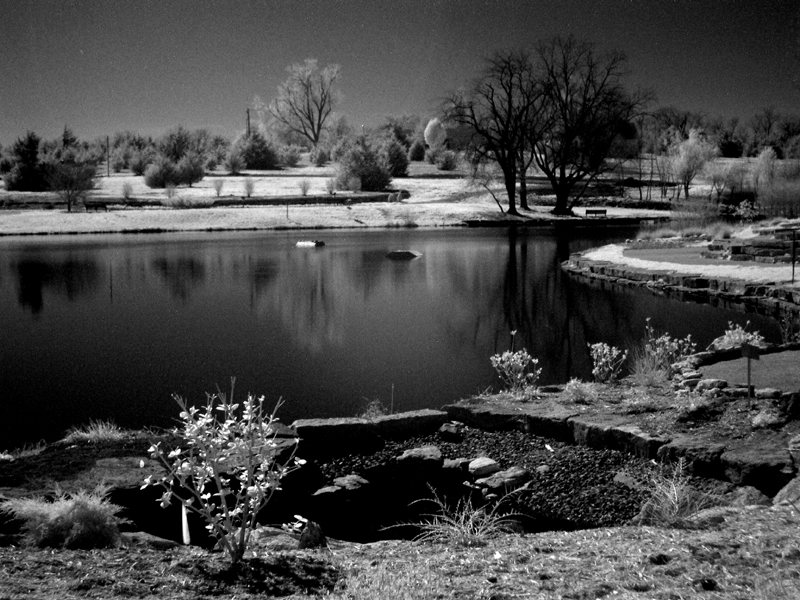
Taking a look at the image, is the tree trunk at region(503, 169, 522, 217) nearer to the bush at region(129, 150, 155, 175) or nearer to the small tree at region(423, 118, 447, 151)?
the small tree at region(423, 118, 447, 151)

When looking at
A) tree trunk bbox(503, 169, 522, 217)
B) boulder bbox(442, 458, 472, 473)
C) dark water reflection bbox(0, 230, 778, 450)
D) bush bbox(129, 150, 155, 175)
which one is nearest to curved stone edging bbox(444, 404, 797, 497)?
boulder bbox(442, 458, 472, 473)

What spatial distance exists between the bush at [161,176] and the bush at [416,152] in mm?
29767

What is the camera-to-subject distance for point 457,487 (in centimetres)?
622

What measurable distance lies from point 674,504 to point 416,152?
263 feet

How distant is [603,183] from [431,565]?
6469 cm

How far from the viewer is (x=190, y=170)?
5947 cm

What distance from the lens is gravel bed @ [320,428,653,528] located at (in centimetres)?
541

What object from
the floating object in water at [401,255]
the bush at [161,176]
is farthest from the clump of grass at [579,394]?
the bush at [161,176]

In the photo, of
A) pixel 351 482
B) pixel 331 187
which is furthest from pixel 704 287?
pixel 331 187

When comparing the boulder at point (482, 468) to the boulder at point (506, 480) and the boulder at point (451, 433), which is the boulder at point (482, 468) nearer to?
the boulder at point (506, 480)

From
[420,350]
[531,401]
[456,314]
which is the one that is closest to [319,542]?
[531,401]

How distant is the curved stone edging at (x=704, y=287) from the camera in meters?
16.0

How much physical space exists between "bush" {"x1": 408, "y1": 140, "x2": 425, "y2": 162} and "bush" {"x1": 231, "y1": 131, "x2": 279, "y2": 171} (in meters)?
15.2

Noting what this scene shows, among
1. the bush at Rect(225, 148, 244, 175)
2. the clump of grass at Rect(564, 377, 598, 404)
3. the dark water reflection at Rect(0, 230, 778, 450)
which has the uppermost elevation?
the bush at Rect(225, 148, 244, 175)
